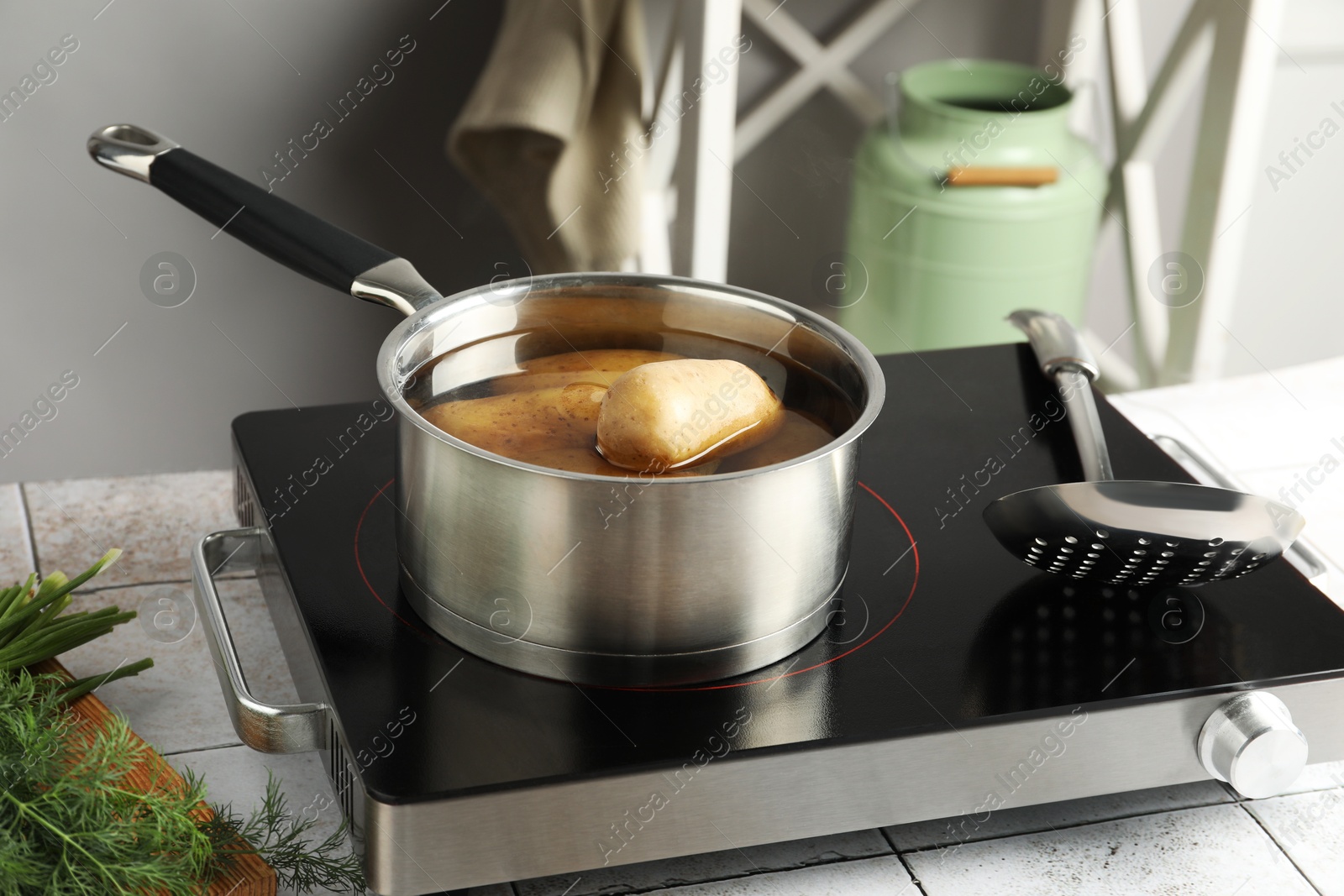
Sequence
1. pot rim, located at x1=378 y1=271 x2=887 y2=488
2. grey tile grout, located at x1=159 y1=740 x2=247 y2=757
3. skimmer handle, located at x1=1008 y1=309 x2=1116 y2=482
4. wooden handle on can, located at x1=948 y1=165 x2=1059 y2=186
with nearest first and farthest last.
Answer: pot rim, located at x1=378 y1=271 x2=887 y2=488
grey tile grout, located at x1=159 y1=740 x2=247 y2=757
skimmer handle, located at x1=1008 y1=309 x2=1116 y2=482
wooden handle on can, located at x1=948 y1=165 x2=1059 y2=186

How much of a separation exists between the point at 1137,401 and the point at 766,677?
0.61 m

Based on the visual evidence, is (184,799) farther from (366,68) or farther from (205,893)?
(366,68)

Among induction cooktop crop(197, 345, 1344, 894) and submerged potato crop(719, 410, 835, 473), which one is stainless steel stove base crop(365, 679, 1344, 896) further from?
submerged potato crop(719, 410, 835, 473)

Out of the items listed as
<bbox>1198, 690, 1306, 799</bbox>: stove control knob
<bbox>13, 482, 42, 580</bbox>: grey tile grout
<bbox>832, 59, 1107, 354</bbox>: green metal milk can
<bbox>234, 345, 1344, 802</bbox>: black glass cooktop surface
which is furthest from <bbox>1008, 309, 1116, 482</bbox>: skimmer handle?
<bbox>832, 59, 1107, 354</bbox>: green metal milk can

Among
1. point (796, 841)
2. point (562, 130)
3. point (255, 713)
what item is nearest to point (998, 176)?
point (562, 130)

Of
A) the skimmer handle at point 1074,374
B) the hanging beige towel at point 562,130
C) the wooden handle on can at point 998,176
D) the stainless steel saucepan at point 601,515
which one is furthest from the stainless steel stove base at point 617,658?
the wooden handle on can at point 998,176

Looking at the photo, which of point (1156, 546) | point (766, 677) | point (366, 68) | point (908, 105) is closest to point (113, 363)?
point (366, 68)

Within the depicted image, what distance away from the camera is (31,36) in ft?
4.06

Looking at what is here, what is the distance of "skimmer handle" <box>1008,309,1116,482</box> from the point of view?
2.42ft

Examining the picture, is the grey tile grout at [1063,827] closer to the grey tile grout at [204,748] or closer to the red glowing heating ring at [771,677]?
the red glowing heating ring at [771,677]

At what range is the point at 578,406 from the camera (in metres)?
0.62

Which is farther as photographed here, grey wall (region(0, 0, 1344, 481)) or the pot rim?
grey wall (region(0, 0, 1344, 481))

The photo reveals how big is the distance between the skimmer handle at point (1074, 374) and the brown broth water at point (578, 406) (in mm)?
190

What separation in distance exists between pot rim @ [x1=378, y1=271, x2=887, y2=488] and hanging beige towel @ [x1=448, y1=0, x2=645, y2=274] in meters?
0.70
